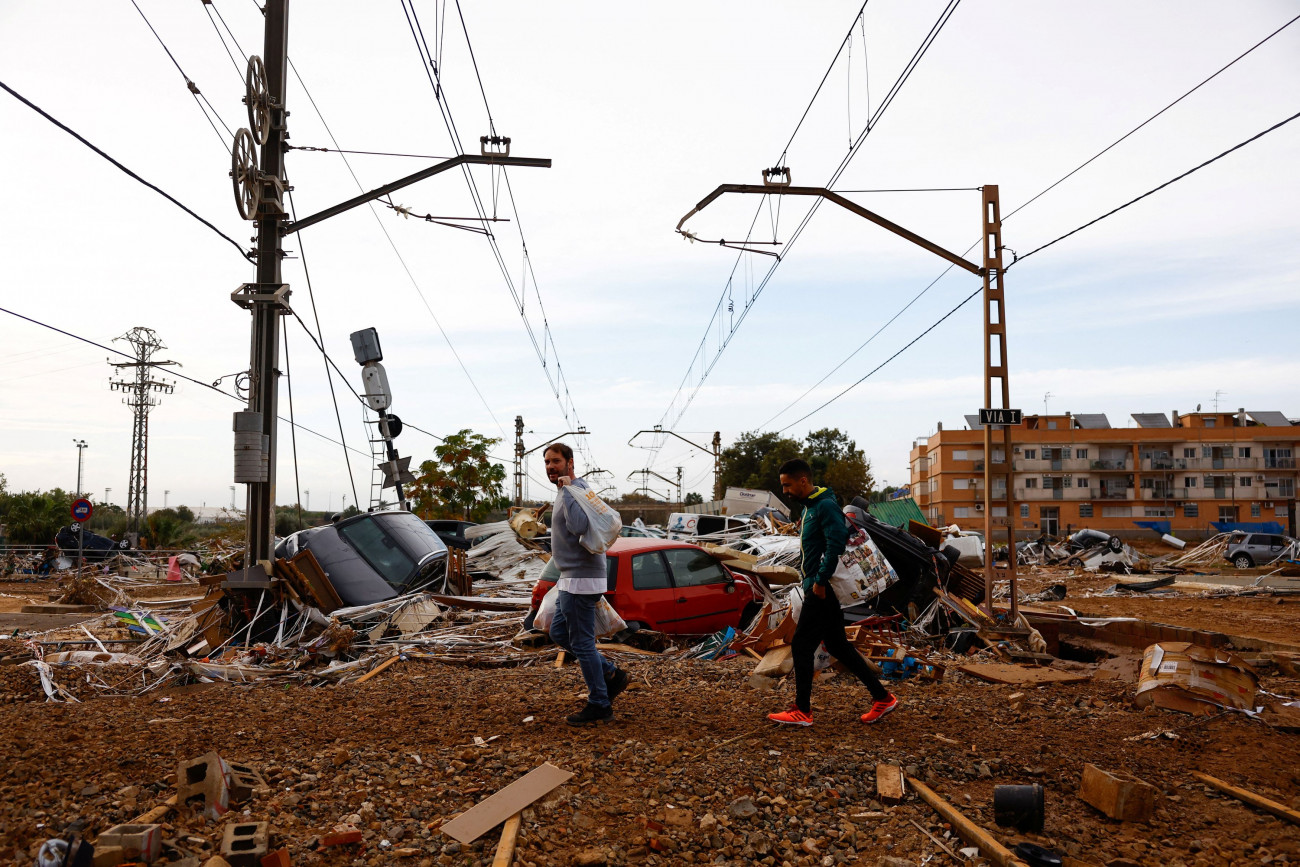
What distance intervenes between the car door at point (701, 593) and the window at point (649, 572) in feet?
0.41

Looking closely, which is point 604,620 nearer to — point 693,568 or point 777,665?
point 777,665

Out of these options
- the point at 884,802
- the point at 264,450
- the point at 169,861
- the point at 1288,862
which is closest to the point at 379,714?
the point at 169,861

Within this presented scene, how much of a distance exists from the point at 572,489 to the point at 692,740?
176cm

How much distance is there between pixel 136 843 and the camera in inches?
142

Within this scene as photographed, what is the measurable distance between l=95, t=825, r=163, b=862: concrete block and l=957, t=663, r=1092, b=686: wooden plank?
21.2ft

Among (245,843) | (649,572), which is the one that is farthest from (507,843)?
Result: (649,572)

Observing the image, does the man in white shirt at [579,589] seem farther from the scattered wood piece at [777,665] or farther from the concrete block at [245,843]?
the concrete block at [245,843]

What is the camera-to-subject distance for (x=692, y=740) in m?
5.62

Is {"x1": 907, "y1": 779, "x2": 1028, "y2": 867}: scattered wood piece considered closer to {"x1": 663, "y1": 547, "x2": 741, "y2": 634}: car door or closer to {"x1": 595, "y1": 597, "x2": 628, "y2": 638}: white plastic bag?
{"x1": 595, "y1": 597, "x2": 628, "y2": 638}: white plastic bag

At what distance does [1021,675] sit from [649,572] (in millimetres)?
3973

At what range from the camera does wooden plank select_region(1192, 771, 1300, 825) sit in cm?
433

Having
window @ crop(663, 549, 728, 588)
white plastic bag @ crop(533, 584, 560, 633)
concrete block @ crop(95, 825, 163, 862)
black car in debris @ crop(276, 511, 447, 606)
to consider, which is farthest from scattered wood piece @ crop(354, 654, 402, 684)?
concrete block @ crop(95, 825, 163, 862)

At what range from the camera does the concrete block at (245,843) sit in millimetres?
3607

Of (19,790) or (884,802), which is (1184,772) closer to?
(884,802)
